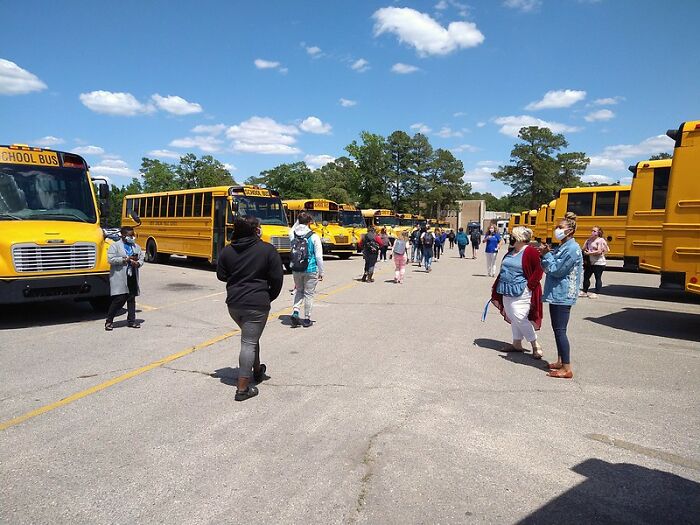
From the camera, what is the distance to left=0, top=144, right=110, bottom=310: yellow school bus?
7707mm

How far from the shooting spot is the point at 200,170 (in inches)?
2896

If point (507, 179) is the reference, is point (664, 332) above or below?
below

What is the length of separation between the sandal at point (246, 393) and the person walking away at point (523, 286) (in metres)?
3.50

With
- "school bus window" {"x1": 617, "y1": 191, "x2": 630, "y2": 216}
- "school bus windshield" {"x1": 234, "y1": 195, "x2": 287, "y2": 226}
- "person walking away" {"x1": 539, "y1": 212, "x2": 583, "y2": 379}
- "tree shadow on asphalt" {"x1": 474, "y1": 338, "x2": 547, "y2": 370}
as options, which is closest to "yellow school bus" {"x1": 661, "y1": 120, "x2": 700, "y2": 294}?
"tree shadow on asphalt" {"x1": 474, "y1": 338, "x2": 547, "y2": 370}

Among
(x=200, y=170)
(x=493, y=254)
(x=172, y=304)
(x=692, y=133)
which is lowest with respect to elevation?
(x=172, y=304)

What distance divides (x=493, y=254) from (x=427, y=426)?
1361 cm

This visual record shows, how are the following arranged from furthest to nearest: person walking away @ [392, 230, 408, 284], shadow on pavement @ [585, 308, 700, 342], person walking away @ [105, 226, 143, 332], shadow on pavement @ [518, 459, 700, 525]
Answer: person walking away @ [392, 230, 408, 284] < shadow on pavement @ [585, 308, 700, 342] < person walking away @ [105, 226, 143, 332] < shadow on pavement @ [518, 459, 700, 525]

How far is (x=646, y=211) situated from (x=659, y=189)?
2.30 feet

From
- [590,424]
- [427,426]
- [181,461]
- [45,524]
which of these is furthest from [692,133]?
[45,524]

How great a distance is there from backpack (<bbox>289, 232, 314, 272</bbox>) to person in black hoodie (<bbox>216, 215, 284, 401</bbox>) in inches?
123

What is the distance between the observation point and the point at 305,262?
8133mm

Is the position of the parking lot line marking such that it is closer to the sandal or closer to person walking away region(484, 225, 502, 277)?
the sandal

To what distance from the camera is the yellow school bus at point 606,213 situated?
59.4 feet

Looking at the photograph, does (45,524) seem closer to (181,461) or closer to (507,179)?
(181,461)
